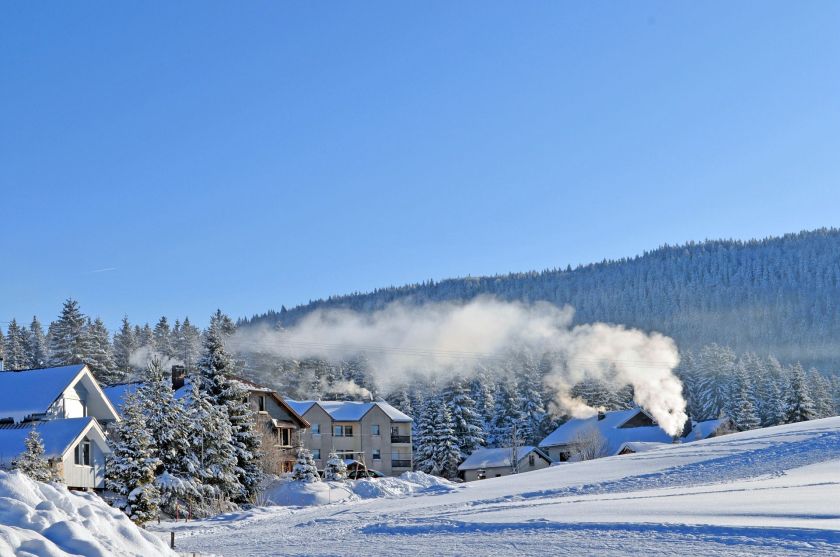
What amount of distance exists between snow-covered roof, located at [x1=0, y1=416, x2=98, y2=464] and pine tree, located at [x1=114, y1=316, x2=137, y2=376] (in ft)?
Result: 229

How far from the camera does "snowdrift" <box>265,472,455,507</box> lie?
4650cm

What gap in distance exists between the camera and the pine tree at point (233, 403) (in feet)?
156

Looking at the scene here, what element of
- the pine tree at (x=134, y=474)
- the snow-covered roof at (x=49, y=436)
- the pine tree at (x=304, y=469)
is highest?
the snow-covered roof at (x=49, y=436)

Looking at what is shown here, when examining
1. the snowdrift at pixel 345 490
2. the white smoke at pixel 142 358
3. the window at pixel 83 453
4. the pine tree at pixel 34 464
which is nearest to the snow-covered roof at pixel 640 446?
the snowdrift at pixel 345 490

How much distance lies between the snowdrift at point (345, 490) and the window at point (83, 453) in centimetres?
909

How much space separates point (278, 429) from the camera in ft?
214

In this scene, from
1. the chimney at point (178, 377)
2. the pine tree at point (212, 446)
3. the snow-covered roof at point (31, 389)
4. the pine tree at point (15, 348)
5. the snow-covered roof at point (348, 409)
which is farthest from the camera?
the pine tree at point (15, 348)

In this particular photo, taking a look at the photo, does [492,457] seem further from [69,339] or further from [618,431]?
[69,339]

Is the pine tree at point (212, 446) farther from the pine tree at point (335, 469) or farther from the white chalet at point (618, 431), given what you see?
the white chalet at point (618, 431)

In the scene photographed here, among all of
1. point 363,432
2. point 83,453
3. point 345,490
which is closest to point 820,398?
point 363,432

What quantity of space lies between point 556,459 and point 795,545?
2882 inches

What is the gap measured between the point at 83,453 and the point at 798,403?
205ft

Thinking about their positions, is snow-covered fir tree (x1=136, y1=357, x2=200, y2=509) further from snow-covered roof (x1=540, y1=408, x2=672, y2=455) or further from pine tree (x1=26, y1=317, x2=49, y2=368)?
pine tree (x1=26, y1=317, x2=49, y2=368)

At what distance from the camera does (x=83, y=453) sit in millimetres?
45219
